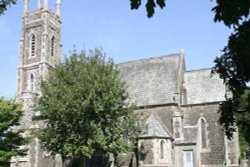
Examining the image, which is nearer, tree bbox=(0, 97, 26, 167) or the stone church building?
tree bbox=(0, 97, 26, 167)

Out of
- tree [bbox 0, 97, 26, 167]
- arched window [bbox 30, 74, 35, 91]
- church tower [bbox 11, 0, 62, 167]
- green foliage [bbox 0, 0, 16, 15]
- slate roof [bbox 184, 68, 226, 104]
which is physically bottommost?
tree [bbox 0, 97, 26, 167]

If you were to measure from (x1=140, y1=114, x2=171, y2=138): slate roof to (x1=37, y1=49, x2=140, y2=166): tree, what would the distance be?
8.80 feet

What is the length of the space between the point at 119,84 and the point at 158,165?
7832mm

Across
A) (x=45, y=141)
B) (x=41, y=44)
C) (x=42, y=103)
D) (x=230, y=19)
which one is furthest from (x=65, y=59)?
(x=230, y=19)

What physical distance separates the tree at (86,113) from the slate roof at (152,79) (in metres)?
7.32

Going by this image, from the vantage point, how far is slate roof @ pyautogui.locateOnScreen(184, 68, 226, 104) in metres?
37.0

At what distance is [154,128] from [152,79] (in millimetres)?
7085

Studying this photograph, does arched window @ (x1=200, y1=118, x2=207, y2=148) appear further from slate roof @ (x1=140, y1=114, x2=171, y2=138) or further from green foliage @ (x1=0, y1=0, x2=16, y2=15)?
green foliage @ (x1=0, y1=0, x2=16, y2=15)

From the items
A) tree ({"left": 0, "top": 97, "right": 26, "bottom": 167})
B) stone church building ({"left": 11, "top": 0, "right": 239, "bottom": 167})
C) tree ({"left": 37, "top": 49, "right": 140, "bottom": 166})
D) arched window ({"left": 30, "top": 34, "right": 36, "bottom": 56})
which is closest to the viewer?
tree ({"left": 0, "top": 97, "right": 26, "bottom": 167})

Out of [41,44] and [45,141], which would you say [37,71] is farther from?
[45,141]

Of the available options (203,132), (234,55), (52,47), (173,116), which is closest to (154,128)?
(173,116)

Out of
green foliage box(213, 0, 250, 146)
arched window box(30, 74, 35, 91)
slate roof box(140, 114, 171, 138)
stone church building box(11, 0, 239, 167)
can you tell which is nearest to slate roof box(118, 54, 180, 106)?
stone church building box(11, 0, 239, 167)

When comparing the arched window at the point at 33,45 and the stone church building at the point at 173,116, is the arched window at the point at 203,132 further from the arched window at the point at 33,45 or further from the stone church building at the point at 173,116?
the arched window at the point at 33,45

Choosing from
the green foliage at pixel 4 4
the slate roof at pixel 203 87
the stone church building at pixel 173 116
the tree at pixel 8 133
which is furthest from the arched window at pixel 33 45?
the green foliage at pixel 4 4
